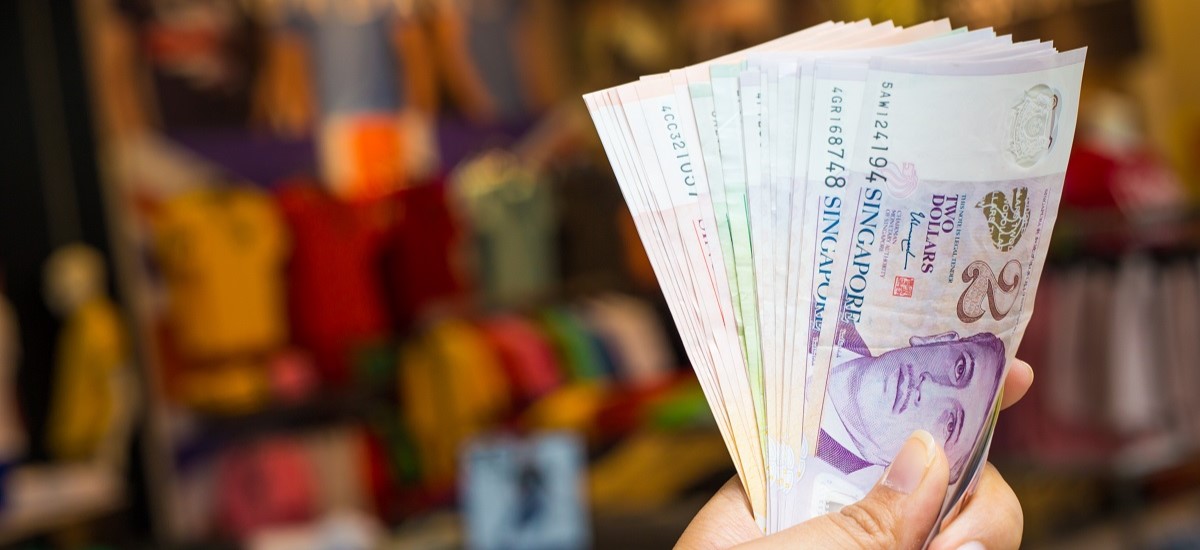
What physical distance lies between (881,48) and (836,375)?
0.22 meters

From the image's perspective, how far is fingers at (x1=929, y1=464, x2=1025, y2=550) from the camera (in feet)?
2.81

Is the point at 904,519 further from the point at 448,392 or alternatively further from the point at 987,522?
the point at 448,392

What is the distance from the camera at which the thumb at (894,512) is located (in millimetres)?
815

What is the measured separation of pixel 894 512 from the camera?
0.82 m

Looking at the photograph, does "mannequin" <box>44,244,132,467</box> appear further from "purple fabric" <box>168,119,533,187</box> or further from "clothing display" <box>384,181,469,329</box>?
"clothing display" <box>384,181,469,329</box>

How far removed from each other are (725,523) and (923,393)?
18cm

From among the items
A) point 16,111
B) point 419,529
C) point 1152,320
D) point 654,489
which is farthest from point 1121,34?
point 16,111

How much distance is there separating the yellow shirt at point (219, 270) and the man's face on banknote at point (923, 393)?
4.18 meters

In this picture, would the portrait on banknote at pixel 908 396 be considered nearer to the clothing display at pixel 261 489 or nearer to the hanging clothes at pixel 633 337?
the clothing display at pixel 261 489

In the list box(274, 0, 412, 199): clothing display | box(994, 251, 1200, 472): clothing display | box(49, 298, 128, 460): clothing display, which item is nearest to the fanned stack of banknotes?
box(994, 251, 1200, 472): clothing display

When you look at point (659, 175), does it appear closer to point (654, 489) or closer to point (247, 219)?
point (654, 489)

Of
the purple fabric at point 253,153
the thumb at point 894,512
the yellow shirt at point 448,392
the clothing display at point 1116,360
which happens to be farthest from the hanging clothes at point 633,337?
the thumb at point 894,512

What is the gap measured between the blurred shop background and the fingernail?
266cm

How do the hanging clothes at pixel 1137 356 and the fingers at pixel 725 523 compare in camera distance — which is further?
the hanging clothes at pixel 1137 356
